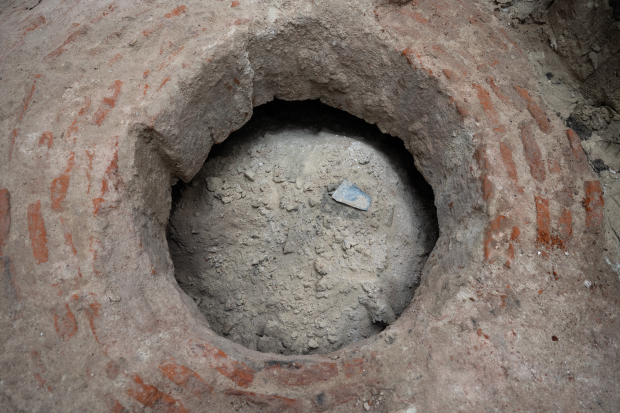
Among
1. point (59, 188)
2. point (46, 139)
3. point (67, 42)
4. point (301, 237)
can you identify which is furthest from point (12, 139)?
point (301, 237)

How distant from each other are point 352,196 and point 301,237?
0.43m

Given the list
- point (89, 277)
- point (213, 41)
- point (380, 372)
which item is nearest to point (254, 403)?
point (380, 372)

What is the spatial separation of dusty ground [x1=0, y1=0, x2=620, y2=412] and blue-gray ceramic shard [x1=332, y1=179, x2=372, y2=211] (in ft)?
1.42

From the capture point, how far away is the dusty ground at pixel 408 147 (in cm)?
167

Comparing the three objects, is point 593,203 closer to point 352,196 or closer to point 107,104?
point 352,196

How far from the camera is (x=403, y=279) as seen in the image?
100 inches

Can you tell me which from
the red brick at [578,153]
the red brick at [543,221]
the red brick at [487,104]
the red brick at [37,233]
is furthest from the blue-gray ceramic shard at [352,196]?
the red brick at [37,233]

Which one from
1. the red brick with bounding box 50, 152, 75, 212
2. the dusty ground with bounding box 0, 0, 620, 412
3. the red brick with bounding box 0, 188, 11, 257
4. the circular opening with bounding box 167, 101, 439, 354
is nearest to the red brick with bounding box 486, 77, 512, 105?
the dusty ground with bounding box 0, 0, 620, 412

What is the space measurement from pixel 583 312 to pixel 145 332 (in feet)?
6.37

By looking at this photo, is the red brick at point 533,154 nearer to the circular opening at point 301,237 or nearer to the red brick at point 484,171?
the red brick at point 484,171

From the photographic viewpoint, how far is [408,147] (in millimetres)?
2562

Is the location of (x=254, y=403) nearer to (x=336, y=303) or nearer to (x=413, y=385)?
(x=413, y=385)

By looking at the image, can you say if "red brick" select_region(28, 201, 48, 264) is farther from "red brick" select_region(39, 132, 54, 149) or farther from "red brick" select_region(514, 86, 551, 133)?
"red brick" select_region(514, 86, 551, 133)

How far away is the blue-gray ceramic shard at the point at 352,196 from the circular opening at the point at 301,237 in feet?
0.05
